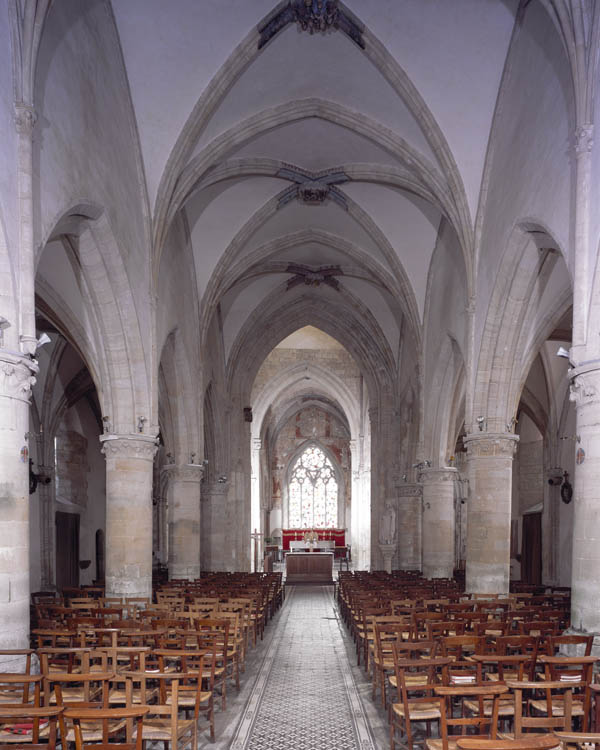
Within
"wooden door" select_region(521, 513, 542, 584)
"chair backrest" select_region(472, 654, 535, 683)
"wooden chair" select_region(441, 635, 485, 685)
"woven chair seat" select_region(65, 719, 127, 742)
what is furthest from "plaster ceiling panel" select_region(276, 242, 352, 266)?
"woven chair seat" select_region(65, 719, 127, 742)

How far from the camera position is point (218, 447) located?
3023 cm

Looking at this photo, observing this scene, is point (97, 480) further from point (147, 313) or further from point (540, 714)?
point (540, 714)

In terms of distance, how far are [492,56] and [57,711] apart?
14035mm

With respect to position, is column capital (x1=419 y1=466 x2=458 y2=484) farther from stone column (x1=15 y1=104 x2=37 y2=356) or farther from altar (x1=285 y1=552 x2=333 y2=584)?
stone column (x1=15 y1=104 x2=37 y2=356)

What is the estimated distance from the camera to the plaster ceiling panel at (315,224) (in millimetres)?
23578

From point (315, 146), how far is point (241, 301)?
10.6 meters

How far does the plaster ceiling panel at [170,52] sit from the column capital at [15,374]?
8347mm

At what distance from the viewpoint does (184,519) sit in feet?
72.8

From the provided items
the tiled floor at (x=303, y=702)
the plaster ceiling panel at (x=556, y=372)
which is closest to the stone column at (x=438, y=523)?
the plaster ceiling panel at (x=556, y=372)

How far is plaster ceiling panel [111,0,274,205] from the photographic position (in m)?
14.2

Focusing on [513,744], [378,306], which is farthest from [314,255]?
[513,744]

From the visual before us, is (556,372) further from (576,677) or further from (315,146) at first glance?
(576,677)

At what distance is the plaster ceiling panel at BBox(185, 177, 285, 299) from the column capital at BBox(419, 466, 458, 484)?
882 centimetres

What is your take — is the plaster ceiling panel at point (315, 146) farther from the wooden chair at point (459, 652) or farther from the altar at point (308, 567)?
the altar at point (308, 567)
